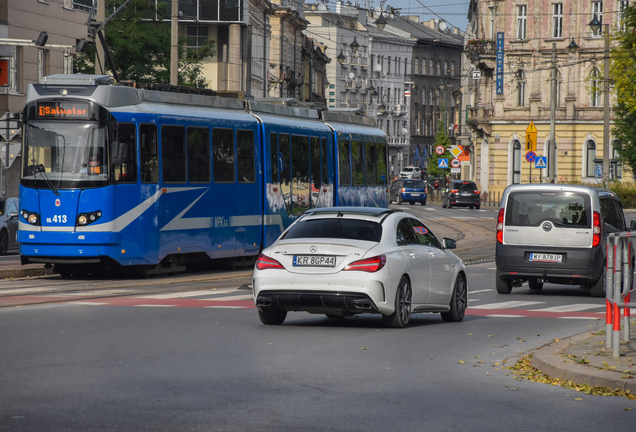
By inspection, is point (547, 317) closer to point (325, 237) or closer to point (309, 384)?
point (325, 237)

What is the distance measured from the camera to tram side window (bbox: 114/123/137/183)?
810 inches

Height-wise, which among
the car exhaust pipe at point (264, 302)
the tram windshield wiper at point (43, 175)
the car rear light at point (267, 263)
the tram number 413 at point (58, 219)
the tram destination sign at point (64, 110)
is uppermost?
the tram destination sign at point (64, 110)

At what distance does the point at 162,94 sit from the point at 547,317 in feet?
30.4

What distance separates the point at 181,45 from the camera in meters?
50.6

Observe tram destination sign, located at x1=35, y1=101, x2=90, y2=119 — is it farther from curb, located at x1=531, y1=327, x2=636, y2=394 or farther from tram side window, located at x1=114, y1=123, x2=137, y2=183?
curb, located at x1=531, y1=327, x2=636, y2=394

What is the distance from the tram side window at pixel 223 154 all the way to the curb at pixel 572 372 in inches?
508

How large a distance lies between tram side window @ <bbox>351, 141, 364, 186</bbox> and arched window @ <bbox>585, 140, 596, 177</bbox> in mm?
48115

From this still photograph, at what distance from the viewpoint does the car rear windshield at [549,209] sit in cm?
1888

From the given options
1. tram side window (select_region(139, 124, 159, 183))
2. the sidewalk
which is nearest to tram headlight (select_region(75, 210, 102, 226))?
tram side window (select_region(139, 124, 159, 183))

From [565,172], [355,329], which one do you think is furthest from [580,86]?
[355,329]

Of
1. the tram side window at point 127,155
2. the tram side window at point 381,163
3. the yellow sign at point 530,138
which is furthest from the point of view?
the yellow sign at point 530,138

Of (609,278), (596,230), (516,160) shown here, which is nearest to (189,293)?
(596,230)

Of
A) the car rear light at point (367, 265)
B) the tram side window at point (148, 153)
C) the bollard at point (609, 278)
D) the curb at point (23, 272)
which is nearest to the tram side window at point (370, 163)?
the tram side window at point (148, 153)

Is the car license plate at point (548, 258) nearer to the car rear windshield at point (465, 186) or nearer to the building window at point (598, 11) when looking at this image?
the car rear windshield at point (465, 186)
